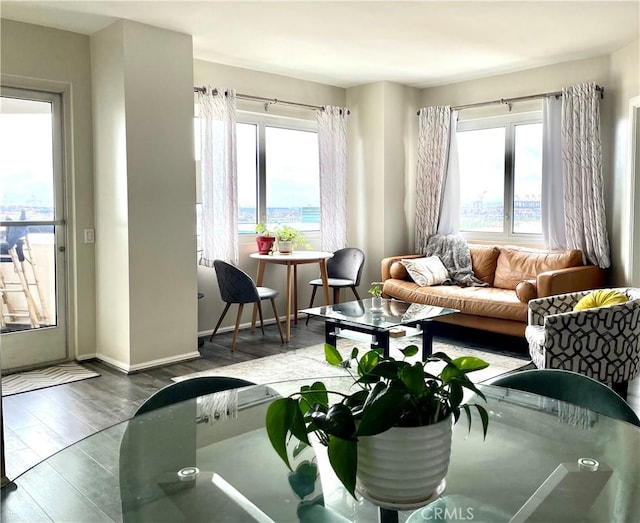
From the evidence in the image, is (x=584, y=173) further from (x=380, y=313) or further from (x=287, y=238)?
(x=287, y=238)

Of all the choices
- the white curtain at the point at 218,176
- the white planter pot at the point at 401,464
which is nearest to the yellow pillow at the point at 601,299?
the white curtain at the point at 218,176

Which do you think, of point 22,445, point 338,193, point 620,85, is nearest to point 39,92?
point 22,445

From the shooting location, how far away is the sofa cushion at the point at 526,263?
5.36m

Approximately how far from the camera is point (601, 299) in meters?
3.95

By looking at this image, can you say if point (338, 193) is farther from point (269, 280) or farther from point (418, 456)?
point (418, 456)

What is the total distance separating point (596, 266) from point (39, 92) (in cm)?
481

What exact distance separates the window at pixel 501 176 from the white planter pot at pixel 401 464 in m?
5.32

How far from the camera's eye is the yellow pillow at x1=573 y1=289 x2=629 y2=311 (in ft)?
12.7

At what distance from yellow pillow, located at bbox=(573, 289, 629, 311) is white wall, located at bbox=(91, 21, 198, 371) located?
2.90 m

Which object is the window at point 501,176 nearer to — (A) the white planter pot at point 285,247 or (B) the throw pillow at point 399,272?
(B) the throw pillow at point 399,272

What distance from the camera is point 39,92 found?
14.9ft

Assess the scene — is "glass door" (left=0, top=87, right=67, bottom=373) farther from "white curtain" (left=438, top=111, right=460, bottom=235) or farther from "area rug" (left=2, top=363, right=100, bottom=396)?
"white curtain" (left=438, top=111, right=460, bottom=235)

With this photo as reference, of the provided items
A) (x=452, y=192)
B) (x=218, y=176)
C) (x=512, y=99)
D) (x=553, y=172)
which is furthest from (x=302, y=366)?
(x=512, y=99)

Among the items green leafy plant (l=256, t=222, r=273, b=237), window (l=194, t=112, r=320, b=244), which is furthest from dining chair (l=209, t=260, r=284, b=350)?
window (l=194, t=112, r=320, b=244)
